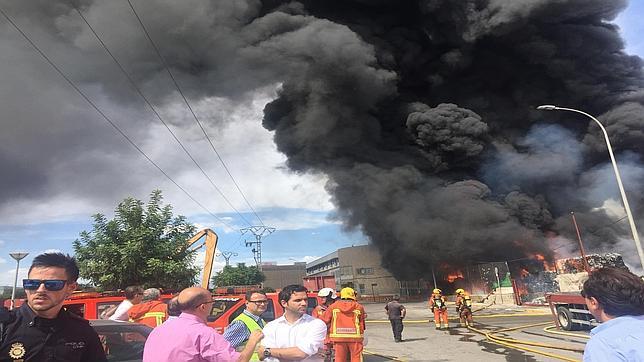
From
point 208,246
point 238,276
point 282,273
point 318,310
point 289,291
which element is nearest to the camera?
point 289,291

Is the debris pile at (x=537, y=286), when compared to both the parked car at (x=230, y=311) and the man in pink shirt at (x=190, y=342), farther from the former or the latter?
the man in pink shirt at (x=190, y=342)

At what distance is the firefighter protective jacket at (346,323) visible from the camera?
5605 millimetres

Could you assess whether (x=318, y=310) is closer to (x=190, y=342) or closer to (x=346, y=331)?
(x=346, y=331)

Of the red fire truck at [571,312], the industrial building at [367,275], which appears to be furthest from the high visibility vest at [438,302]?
the industrial building at [367,275]

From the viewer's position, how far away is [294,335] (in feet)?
10.4

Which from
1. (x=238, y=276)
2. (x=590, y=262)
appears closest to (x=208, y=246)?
(x=590, y=262)

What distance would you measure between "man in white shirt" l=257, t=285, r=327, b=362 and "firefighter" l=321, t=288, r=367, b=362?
2.51m

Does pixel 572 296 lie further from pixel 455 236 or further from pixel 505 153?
pixel 505 153

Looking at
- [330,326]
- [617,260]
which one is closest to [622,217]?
[617,260]

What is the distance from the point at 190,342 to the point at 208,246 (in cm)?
1345

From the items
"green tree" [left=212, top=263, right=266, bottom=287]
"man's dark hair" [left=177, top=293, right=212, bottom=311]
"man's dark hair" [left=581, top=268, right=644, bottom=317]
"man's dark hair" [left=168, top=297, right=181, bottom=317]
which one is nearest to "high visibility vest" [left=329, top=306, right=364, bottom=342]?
"man's dark hair" [left=168, top=297, right=181, bottom=317]

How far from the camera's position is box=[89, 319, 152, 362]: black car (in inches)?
155

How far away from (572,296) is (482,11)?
27.8 metres

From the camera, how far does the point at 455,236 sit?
109 feet
